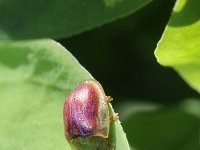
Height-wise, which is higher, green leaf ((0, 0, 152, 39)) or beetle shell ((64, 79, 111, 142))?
green leaf ((0, 0, 152, 39))

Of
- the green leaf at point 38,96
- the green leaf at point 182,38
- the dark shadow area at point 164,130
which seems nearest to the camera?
the green leaf at point 182,38

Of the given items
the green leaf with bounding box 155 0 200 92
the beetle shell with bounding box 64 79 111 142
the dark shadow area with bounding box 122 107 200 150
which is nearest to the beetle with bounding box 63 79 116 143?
the beetle shell with bounding box 64 79 111 142

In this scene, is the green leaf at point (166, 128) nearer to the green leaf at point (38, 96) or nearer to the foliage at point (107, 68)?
the foliage at point (107, 68)

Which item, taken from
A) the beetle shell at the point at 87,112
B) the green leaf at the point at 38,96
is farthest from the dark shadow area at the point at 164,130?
the green leaf at the point at 38,96

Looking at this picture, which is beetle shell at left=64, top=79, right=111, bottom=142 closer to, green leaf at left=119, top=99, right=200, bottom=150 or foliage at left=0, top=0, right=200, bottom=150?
foliage at left=0, top=0, right=200, bottom=150

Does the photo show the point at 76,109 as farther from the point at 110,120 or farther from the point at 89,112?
the point at 110,120

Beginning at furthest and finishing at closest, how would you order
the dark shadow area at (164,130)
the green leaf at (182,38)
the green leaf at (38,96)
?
the dark shadow area at (164,130), the green leaf at (38,96), the green leaf at (182,38)

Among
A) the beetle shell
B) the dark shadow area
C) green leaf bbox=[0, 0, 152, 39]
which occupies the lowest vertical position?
the dark shadow area
